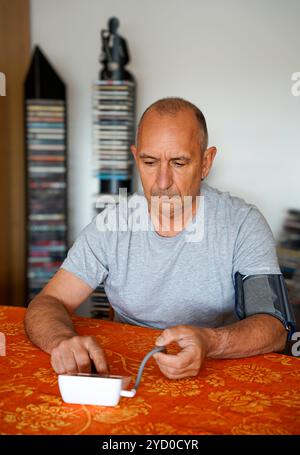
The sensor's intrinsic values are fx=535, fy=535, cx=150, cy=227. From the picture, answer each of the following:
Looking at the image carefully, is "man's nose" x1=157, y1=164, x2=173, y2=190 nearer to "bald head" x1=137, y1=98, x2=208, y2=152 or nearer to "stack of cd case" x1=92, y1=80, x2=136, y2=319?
"bald head" x1=137, y1=98, x2=208, y2=152

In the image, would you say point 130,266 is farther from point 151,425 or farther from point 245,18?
point 245,18

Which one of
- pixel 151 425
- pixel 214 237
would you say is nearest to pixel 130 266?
pixel 214 237

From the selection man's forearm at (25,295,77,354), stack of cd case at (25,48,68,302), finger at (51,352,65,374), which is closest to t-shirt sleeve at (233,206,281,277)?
man's forearm at (25,295,77,354)

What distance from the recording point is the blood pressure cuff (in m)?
1.53

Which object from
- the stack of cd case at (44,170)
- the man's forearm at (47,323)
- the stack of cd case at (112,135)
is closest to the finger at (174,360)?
the man's forearm at (47,323)

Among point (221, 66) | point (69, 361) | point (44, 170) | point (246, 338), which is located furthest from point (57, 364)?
point (221, 66)

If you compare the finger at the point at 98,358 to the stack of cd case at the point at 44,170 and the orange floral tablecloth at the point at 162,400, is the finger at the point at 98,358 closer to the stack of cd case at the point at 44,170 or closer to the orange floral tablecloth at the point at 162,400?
the orange floral tablecloth at the point at 162,400

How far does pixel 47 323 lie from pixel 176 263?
0.49 metres

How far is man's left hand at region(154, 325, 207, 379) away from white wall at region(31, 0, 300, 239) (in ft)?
8.88

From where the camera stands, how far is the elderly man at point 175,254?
1.69 metres

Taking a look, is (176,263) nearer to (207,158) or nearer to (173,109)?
(207,158)

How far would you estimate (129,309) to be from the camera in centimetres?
178

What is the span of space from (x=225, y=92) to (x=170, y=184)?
2256mm

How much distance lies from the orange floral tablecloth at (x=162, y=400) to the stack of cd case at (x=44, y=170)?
2135 millimetres
